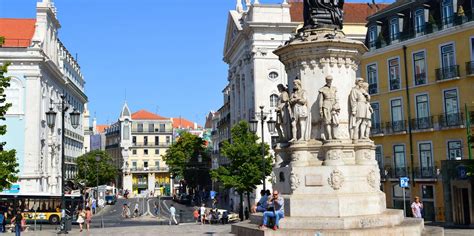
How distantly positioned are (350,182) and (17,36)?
51.6 m

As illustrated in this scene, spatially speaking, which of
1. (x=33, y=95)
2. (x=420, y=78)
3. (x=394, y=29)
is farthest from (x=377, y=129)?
(x=33, y=95)

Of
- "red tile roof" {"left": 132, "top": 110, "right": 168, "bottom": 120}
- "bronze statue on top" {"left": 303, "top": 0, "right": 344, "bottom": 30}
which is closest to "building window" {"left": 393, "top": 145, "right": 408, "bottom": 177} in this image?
"bronze statue on top" {"left": 303, "top": 0, "right": 344, "bottom": 30}

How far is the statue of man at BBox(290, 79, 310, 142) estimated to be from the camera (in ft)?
52.2

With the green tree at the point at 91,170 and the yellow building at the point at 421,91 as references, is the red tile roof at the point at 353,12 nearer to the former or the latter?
the yellow building at the point at 421,91

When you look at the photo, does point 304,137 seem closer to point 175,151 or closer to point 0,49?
point 0,49

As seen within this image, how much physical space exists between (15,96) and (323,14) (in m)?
43.7

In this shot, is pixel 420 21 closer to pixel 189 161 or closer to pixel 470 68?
pixel 470 68

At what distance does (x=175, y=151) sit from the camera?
276 ft

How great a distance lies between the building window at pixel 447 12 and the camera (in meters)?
35.4

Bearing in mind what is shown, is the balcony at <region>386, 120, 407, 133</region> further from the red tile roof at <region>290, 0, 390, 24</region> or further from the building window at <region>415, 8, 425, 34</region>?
the red tile roof at <region>290, 0, 390, 24</region>

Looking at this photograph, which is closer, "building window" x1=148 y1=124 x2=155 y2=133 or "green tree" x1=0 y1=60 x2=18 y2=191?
"green tree" x1=0 y1=60 x2=18 y2=191

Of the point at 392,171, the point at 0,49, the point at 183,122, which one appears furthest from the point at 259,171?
the point at 183,122

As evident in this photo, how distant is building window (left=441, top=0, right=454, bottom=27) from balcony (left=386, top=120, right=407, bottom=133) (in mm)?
7232

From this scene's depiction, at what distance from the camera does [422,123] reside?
122 feet
